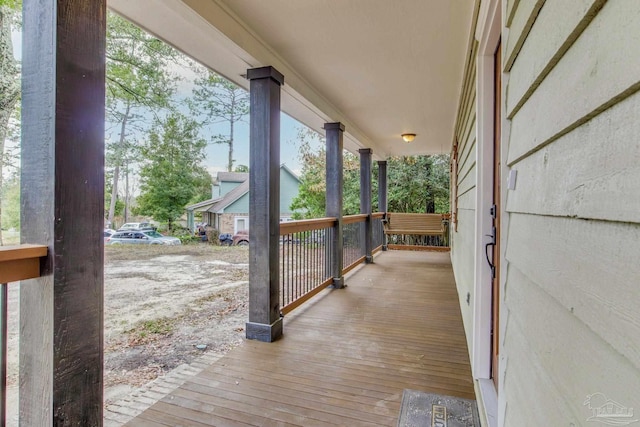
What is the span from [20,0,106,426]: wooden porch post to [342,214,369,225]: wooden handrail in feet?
13.4

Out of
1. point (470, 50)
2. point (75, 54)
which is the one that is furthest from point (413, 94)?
point (75, 54)

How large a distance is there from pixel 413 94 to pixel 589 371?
13.0 ft

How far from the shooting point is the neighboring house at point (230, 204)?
46.5 feet

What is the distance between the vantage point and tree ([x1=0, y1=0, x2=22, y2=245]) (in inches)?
74.4

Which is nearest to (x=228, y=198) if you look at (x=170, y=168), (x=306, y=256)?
(x=170, y=168)

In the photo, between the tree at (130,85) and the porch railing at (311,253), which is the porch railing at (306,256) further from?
the tree at (130,85)

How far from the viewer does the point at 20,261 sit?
1.21 meters

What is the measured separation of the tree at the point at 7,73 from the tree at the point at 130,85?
14.5 feet

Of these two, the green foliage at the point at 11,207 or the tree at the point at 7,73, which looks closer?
the green foliage at the point at 11,207

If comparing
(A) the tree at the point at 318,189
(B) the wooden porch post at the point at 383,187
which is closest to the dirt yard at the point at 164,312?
(B) the wooden porch post at the point at 383,187

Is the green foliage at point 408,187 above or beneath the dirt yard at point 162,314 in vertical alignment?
above

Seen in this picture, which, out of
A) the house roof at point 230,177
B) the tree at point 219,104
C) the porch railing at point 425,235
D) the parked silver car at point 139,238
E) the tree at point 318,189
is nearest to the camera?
the porch railing at point 425,235

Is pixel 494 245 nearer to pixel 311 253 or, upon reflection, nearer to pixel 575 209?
pixel 575 209

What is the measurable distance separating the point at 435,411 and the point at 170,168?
11.6 m
